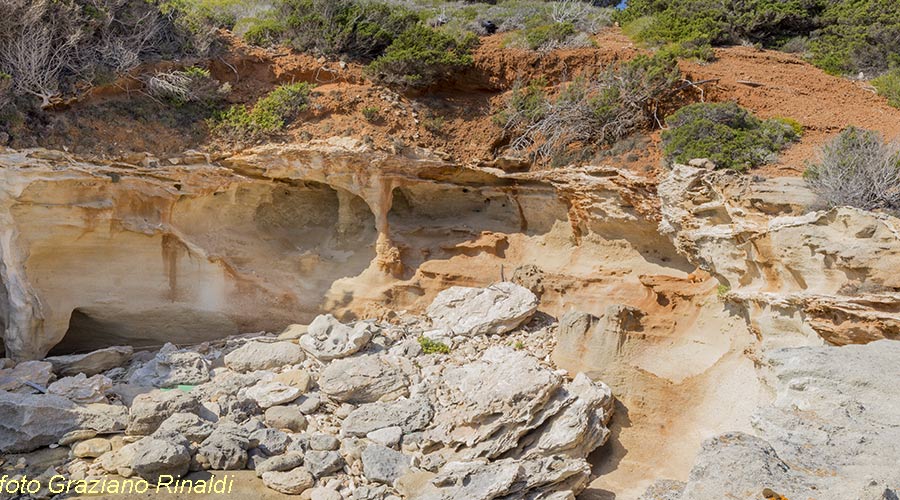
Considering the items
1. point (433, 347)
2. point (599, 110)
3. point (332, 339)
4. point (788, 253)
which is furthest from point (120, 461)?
point (599, 110)

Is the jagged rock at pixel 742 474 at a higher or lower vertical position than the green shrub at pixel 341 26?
lower

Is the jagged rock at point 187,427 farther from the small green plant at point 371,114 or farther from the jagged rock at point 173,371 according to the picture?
the small green plant at point 371,114

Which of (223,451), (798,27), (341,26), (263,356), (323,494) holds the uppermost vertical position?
(798,27)

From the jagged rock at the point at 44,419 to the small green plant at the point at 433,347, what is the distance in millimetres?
4536

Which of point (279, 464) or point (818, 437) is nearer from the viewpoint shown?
point (818, 437)

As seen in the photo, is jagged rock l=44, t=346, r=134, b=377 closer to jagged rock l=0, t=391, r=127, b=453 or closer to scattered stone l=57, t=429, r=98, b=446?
jagged rock l=0, t=391, r=127, b=453

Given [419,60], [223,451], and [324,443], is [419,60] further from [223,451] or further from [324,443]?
[223,451]

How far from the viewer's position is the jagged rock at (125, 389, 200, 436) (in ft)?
26.3

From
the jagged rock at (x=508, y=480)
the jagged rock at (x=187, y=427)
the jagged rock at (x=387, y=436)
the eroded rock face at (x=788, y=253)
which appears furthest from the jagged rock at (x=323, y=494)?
the eroded rock face at (x=788, y=253)

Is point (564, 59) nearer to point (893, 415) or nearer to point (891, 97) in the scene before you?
point (891, 97)

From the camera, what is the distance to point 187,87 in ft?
39.3

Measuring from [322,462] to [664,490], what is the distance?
13.6ft

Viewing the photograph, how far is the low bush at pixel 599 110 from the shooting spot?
11766 millimetres

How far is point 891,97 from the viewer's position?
11.6 metres
